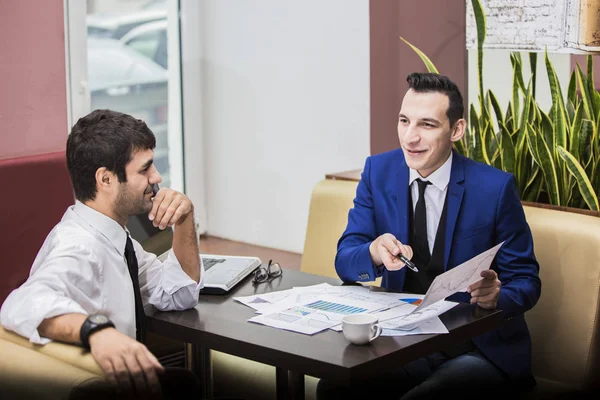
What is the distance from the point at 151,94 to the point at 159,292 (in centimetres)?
327

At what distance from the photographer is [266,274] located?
2633mm

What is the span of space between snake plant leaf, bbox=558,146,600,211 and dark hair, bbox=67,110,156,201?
1460 mm

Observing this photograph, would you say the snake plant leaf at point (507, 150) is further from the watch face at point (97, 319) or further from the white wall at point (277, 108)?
the watch face at point (97, 319)

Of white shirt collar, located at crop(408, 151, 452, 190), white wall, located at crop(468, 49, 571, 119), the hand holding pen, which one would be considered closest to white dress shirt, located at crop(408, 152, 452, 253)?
white shirt collar, located at crop(408, 151, 452, 190)

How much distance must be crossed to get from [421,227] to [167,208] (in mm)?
762

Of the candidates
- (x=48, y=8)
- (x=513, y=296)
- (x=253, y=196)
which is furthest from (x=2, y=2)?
(x=253, y=196)

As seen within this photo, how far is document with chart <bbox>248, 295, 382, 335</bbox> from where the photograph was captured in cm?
211

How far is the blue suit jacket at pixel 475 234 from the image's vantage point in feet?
8.18

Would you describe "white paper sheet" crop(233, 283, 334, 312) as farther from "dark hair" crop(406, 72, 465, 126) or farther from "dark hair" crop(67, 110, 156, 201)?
"dark hair" crop(406, 72, 465, 126)

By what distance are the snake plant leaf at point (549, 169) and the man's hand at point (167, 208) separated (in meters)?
1.41

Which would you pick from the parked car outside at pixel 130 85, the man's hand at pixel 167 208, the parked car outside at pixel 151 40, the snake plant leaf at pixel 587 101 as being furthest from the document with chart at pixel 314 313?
the parked car outside at pixel 151 40

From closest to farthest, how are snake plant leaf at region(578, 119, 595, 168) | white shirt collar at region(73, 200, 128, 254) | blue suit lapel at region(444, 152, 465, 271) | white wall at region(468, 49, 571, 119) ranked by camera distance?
white shirt collar at region(73, 200, 128, 254) → blue suit lapel at region(444, 152, 465, 271) → snake plant leaf at region(578, 119, 595, 168) → white wall at region(468, 49, 571, 119)

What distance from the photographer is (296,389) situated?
2.25 meters

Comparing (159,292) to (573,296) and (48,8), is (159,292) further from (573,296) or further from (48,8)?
(48,8)
